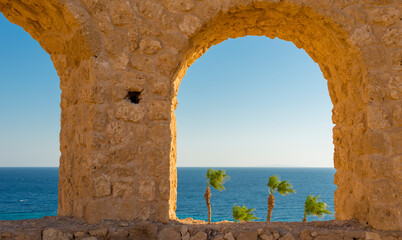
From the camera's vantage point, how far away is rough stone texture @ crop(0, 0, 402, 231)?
9.92ft

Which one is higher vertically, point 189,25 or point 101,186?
point 189,25

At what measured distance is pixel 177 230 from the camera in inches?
118

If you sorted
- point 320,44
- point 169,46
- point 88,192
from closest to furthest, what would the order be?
1. point 88,192
2. point 169,46
3. point 320,44

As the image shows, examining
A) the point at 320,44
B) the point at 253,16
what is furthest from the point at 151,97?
the point at 320,44

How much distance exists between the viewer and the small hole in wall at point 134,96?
318 centimetres

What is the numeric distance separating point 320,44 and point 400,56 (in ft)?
2.74

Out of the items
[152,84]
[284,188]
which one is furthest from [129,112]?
[284,188]

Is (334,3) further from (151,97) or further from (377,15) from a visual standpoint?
(151,97)

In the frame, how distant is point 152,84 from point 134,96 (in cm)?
22

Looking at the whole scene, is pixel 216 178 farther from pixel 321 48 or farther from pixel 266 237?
pixel 266 237

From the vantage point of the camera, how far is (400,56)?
11.0 feet

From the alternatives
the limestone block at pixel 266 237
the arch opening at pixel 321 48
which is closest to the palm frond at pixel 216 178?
the arch opening at pixel 321 48

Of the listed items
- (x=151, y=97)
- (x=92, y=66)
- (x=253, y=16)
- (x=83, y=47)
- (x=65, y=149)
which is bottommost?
(x=65, y=149)

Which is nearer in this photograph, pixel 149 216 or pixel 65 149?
pixel 149 216
